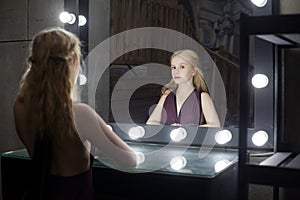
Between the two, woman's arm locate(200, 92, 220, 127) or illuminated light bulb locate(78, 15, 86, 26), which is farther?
illuminated light bulb locate(78, 15, 86, 26)

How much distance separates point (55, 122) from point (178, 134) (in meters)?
0.75

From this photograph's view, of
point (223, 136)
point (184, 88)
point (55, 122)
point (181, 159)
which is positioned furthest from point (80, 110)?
point (223, 136)

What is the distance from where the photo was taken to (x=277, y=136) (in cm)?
177

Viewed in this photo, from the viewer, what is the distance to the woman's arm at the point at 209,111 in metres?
1.85

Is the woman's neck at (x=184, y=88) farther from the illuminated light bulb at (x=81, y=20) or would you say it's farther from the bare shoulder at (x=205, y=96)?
the illuminated light bulb at (x=81, y=20)

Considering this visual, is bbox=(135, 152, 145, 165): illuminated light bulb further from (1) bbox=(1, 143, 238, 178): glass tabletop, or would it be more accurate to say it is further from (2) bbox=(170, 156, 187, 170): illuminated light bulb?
(2) bbox=(170, 156, 187, 170): illuminated light bulb

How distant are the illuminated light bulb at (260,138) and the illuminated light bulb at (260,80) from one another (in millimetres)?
198

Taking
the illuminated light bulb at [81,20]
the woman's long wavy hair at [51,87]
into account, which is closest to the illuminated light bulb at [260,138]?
the woman's long wavy hair at [51,87]

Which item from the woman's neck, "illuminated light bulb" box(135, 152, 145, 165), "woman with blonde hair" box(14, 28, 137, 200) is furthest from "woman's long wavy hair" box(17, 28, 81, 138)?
the woman's neck

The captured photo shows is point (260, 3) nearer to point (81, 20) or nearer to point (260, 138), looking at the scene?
point (260, 138)

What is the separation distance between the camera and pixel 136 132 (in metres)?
2.06

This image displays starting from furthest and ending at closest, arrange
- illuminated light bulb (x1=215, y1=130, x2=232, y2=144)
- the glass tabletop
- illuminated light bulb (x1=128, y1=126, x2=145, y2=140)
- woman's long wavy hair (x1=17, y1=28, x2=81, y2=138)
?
illuminated light bulb (x1=128, y1=126, x2=145, y2=140) < illuminated light bulb (x1=215, y1=130, x2=232, y2=144) < the glass tabletop < woman's long wavy hair (x1=17, y1=28, x2=81, y2=138)

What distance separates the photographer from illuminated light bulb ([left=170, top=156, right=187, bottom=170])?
155cm

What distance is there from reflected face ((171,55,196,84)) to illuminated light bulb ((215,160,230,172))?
0.39 metres
